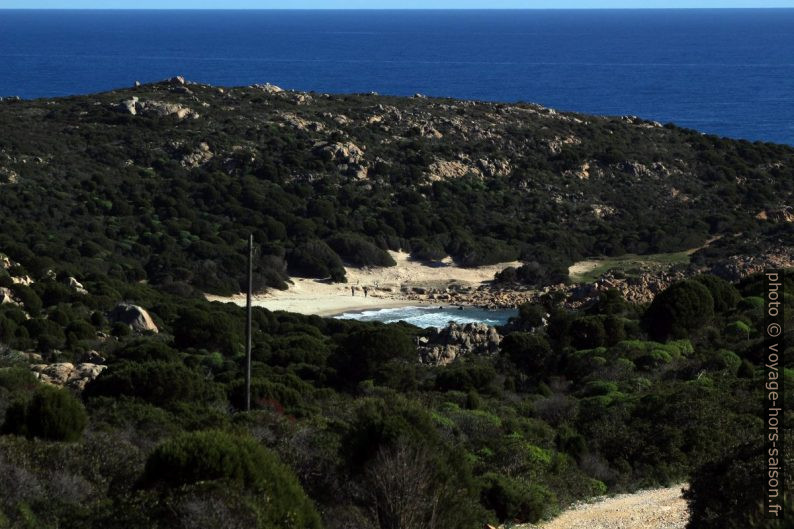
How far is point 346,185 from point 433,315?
56.9 ft

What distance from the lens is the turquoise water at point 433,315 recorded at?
138 feet

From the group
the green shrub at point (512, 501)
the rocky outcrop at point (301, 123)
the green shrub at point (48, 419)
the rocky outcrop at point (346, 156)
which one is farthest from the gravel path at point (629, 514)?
the rocky outcrop at point (301, 123)

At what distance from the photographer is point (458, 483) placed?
13.6m

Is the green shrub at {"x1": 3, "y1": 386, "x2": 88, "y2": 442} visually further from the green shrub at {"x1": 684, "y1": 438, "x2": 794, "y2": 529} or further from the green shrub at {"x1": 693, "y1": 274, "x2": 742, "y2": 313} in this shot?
the green shrub at {"x1": 693, "y1": 274, "x2": 742, "y2": 313}

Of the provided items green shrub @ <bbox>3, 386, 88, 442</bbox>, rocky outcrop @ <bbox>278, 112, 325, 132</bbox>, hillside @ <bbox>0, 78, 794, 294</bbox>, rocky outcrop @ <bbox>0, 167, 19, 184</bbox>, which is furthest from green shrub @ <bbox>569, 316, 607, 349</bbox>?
rocky outcrop @ <bbox>278, 112, 325, 132</bbox>

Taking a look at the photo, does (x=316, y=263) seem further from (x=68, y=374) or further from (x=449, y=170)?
(x=68, y=374)

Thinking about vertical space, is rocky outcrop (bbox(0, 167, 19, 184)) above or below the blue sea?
below

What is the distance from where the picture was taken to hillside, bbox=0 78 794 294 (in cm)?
5016

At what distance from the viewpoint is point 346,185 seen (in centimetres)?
5944

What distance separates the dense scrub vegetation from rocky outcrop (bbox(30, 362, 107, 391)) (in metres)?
0.70

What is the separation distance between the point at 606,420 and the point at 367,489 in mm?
9096

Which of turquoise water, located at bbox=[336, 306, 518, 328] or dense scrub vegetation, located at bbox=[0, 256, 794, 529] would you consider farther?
turquoise water, located at bbox=[336, 306, 518, 328]

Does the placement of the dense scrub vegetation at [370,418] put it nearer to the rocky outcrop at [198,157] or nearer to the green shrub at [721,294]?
the green shrub at [721,294]

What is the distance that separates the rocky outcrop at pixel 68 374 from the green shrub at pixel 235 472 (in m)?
11.2
